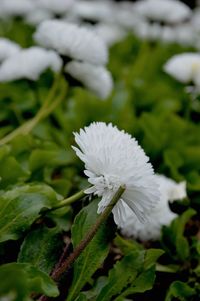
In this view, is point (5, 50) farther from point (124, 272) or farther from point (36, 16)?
point (36, 16)

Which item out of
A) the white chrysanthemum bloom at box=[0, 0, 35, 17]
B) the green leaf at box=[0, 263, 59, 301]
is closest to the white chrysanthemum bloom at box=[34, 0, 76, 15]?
the white chrysanthemum bloom at box=[0, 0, 35, 17]

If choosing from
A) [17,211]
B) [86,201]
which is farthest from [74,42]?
[17,211]

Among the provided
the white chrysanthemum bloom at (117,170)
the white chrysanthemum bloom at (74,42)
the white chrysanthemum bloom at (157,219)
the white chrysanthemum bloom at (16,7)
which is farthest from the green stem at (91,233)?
the white chrysanthemum bloom at (16,7)

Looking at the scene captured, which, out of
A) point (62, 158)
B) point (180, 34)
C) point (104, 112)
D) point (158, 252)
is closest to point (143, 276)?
point (158, 252)

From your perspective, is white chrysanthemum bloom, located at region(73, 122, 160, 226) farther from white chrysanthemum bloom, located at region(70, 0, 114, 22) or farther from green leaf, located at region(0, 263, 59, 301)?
white chrysanthemum bloom, located at region(70, 0, 114, 22)

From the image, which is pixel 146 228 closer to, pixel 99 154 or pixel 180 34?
pixel 99 154

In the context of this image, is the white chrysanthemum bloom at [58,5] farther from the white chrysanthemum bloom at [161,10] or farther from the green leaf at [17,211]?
the green leaf at [17,211]
